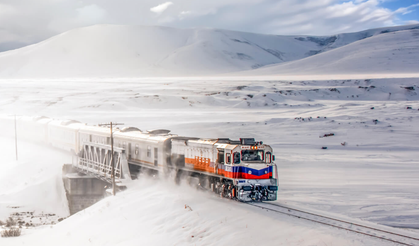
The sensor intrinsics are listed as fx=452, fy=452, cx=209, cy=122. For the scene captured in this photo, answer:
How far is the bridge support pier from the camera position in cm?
3688

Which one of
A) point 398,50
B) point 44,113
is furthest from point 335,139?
point 398,50

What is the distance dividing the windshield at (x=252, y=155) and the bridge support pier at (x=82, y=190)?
57.6 ft

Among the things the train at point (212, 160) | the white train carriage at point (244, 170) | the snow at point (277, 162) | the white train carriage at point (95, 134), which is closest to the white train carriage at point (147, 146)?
the train at point (212, 160)

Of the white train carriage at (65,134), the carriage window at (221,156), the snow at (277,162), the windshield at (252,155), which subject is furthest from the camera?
the white train carriage at (65,134)

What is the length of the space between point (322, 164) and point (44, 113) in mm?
62405

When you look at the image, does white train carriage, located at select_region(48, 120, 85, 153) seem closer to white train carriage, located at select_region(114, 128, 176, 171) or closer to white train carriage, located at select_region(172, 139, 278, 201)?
white train carriage, located at select_region(114, 128, 176, 171)

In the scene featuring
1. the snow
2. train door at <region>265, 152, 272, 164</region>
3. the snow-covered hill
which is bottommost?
the snow

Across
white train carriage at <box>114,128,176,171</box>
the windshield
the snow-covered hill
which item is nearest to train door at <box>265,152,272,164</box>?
the windshield

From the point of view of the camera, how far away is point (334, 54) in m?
195

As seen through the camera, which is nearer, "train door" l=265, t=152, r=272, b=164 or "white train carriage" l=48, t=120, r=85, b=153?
"train door" l=265, t=152, r=272, b=164

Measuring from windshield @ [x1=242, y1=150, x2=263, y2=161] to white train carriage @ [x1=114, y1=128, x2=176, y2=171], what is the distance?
25.3 feet

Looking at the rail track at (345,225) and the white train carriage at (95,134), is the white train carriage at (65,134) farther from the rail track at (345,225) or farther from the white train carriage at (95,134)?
the rail track at (345,225)

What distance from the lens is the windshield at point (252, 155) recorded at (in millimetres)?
23000

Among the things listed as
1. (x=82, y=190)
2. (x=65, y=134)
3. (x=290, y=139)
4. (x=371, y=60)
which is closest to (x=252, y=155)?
(x=82, y=190)
